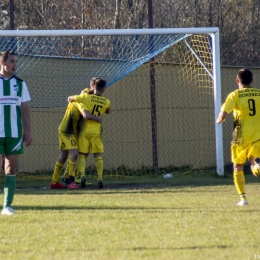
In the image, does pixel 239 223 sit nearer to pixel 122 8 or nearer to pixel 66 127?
pixel 66 127

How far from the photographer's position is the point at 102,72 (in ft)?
39.9

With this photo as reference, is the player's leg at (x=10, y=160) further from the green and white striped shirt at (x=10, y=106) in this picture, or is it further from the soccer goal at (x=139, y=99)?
the soccer goal at (x=139, y=99)

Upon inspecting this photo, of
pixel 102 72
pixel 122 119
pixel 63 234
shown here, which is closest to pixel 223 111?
pixel 63 234

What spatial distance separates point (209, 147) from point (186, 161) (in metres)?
0.56

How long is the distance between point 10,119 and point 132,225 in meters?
1.85

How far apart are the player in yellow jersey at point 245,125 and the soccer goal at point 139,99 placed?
423cm

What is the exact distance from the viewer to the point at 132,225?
20.6 ft

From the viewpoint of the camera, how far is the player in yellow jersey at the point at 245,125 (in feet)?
25.6

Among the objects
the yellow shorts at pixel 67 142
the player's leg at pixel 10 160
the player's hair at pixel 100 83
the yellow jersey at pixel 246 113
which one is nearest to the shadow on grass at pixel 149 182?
the yellow shorts at pixel 67 142

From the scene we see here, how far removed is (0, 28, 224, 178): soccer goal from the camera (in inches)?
480

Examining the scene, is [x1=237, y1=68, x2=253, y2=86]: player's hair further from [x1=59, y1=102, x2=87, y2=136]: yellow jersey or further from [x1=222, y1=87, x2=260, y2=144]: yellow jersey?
[x1=59, y1=102, x2=87, y2=136]: yellow jersey

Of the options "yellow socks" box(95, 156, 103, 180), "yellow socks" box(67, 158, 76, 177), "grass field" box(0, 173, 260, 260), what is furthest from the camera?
"yellow socks" box(67, 158, 76, 177)

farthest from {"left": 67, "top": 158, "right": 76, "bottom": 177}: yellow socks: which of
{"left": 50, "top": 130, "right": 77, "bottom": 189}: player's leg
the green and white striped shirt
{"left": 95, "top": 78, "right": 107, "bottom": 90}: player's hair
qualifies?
the green and white striped shirt

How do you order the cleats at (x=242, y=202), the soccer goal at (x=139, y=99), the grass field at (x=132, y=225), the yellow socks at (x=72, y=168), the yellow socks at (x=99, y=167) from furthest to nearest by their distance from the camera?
the soccer goal at (x=139, y=99) → the yellow socks at (x=72, y=168) → the yellow socks at (x=99, y=167) → the cleats at (x=242, y=202) → the grass field at (x=132, y=225)
